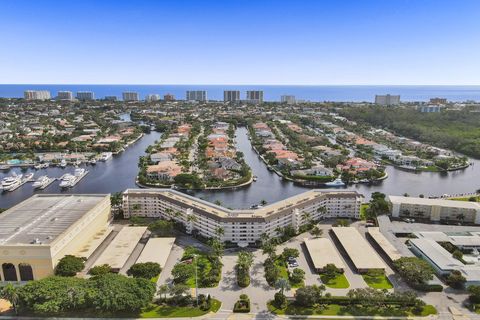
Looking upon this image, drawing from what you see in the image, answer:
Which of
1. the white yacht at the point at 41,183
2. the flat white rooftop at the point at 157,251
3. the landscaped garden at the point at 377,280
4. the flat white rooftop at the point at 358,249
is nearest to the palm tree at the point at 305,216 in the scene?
the flat white rooftop at the point at 358,249

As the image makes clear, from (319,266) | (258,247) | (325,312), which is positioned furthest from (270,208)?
(325,312)

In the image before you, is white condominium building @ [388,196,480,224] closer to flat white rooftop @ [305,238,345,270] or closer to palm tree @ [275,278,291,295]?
flat white rooftop @ [305,238,345,270]

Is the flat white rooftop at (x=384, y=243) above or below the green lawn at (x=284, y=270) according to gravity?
above

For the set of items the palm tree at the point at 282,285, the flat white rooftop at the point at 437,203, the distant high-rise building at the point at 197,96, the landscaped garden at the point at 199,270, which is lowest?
the landscaped garden at the point at 199,270

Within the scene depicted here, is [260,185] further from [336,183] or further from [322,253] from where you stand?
[322,253]

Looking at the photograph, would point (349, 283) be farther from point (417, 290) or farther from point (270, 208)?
point (270, 208)

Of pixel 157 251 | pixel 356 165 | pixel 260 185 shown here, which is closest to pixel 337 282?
pixel 157 251

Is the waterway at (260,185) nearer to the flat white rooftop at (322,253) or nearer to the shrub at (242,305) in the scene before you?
the flat white rooftop at (322,253)
